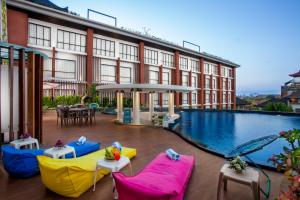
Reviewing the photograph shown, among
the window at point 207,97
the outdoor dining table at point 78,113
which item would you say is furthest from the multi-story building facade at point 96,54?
the outdoor dining table at point 78,113

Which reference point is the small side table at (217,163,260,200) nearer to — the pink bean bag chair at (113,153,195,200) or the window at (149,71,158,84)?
the pink bean bag chair at (113,153,195,200)

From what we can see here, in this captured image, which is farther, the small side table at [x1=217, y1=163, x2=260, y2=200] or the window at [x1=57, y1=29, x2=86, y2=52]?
the window at [x1=57, y1=29, x2=86, y2=52]

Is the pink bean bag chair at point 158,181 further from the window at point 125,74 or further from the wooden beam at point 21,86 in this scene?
the window at point 125,74

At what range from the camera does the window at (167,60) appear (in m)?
26.3

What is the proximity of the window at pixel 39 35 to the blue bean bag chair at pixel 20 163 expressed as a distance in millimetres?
15406

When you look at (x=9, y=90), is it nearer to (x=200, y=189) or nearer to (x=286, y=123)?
(x=200, y=189)

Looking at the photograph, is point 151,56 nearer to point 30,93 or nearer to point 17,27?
point 17,27

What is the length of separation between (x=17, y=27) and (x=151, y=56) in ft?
48.9

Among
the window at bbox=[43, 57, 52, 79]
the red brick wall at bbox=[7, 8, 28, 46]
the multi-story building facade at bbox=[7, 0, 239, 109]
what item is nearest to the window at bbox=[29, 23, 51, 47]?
the multi-story building facade at bbox=[7, 0, 239, 109]

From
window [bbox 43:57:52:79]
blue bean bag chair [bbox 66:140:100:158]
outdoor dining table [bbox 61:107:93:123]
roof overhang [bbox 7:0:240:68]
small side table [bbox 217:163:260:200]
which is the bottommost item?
blue bean bag chair [bbox 66:140:100:158]

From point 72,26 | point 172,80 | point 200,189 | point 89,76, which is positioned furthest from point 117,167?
point 172,80

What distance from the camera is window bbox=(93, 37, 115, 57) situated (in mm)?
19809

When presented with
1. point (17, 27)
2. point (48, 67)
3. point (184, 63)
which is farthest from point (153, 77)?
point (17, 27)

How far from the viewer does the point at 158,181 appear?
2.94 metres
